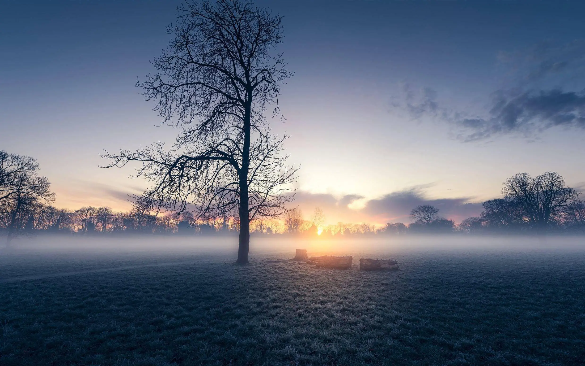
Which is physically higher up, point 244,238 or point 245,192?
point 245,192

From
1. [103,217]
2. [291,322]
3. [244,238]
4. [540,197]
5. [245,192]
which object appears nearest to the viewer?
[291,322]

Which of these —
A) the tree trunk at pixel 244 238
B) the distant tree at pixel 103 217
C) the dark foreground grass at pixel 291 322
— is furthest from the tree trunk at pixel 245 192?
the distant tree at pixel 103 217

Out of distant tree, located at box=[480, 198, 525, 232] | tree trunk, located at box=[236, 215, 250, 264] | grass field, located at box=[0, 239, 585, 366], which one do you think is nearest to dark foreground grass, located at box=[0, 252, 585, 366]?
grass field, located at box=[0, 239, 585, 366]

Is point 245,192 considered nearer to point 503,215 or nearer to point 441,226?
point 503,215

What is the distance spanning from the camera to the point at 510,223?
88875 mm

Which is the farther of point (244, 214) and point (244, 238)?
point (244, 238)

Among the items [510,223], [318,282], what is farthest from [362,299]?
[510,223]

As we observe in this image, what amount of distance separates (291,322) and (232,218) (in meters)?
15.4

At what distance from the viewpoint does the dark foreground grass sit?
7094 millimetres

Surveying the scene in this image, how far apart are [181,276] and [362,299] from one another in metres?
12.8

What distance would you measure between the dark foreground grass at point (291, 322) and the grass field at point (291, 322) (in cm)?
Result: 4

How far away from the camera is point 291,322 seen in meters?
9.59

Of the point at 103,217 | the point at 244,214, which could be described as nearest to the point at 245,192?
the point at 244,214

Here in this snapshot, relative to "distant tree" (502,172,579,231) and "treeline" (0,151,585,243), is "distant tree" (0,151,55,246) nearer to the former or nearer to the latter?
"treeline" (0,151,585,243)
